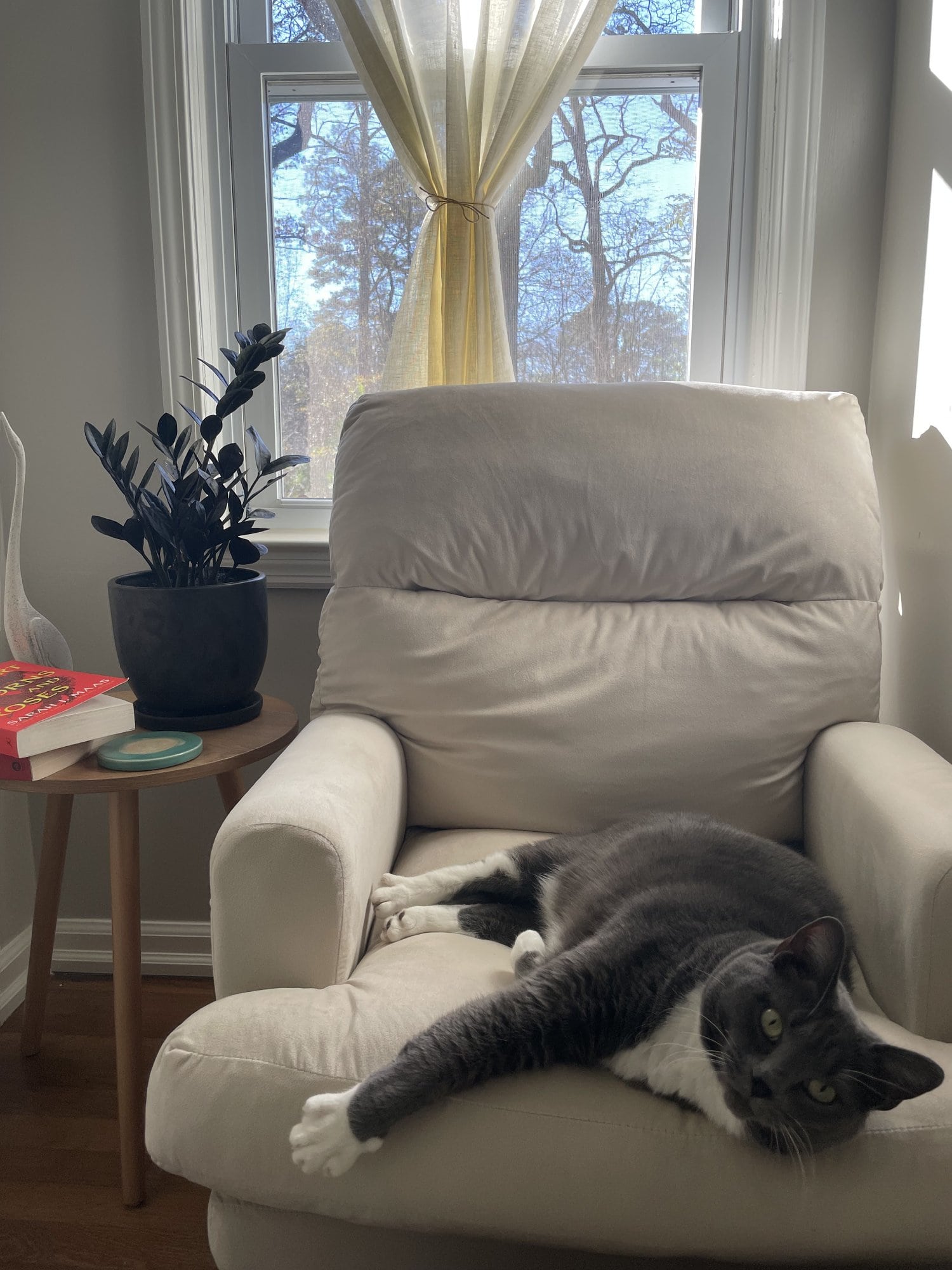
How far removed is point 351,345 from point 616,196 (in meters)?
0.62

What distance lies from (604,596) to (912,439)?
612 millimetres

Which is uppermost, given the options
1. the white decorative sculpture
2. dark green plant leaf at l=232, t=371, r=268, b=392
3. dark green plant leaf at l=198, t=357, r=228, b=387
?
dark green plant leaf at l=198, t=357, r=228, b=387

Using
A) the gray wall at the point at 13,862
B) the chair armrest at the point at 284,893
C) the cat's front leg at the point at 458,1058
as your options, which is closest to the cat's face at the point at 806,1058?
the cat's front leg at the point at 458,1058

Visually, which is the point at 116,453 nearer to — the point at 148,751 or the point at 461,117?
the point at 148,751

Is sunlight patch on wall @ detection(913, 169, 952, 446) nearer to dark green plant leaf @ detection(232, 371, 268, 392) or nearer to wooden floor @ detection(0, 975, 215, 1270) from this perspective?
dark green plant leaf @ detection(232, 371, 268, 392)

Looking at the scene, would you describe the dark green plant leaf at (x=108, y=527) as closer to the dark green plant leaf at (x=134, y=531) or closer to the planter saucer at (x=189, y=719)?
the dark green plant leaf at (x=134, y=531)

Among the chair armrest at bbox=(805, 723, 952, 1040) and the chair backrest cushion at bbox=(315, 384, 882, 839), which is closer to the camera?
the chair armrest at bbox=(805, 723, 952, 1040)

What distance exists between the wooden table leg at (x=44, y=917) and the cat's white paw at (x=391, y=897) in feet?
2.34

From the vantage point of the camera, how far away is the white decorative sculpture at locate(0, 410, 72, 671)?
150 centimetres

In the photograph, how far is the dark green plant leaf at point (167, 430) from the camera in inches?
57.2

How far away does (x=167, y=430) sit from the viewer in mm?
1462

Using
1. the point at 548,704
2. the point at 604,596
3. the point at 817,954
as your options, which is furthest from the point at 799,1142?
the point at 604,596

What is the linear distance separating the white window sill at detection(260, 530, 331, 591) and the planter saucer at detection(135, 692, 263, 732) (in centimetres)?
40

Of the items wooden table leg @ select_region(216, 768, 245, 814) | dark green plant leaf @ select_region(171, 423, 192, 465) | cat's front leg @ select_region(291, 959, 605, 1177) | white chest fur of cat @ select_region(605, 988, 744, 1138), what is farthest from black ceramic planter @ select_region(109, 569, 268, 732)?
white chest fur of cat @ select_region(605, 988, 744, 1138)
